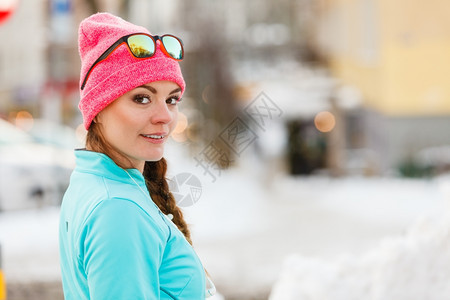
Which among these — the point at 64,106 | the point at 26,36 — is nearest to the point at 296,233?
the point at 26,36

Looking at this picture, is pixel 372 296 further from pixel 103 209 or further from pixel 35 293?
pixel 35 293

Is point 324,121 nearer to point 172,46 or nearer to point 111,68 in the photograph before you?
point 172,46

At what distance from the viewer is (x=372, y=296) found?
3.62 meters

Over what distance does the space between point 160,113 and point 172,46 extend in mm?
204

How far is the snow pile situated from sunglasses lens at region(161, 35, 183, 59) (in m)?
2.26

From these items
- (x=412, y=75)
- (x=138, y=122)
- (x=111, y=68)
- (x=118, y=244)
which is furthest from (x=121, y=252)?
(x=412, y=75)

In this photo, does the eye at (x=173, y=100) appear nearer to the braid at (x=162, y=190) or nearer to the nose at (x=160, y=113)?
the nose at (x=160, y=113)

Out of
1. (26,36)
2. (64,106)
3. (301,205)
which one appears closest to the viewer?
(301,205)

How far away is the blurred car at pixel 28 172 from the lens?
401 inches

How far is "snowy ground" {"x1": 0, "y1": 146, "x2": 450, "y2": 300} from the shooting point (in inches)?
275

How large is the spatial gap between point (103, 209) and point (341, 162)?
20164 millimetres

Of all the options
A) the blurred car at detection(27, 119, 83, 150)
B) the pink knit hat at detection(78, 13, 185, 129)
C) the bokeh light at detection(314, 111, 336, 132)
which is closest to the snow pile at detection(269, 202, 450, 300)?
the pink knit hat at detection(78, 13, 185, 129)

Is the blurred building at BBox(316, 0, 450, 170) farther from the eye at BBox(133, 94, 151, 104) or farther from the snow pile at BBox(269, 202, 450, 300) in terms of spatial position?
the eye at BBox(133, 94, 151, 104)

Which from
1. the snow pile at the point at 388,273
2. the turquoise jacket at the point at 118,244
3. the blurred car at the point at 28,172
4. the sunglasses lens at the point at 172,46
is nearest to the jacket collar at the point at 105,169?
the turquoise jacket at the point at 118,244
